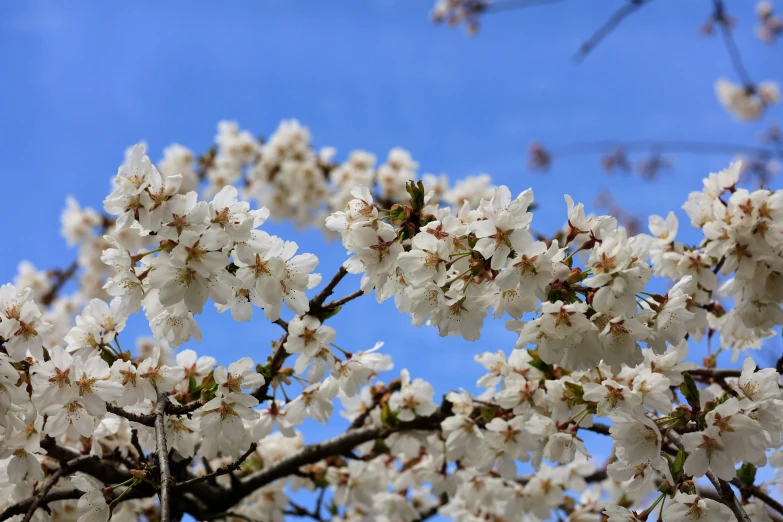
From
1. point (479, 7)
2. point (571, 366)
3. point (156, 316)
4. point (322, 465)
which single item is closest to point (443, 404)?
point (322, 465)

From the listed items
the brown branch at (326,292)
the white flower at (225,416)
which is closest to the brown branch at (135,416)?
the white flower at (225,416)

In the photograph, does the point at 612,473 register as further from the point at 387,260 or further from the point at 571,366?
the point at 387,260

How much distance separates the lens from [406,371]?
293 cm

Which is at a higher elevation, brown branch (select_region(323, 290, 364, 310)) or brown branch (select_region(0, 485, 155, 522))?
brown branch (select_region(323, 290, 364, 310))

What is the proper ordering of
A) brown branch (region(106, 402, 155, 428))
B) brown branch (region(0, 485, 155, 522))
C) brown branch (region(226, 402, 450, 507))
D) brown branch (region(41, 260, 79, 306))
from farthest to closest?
brown branch (region(41, 260, 79, 306))
brown branch (region(226, 402, 450, 507))
brown branch (region(0, 485, 155, 522))
brown branch (region(106, 402, 155, 428))

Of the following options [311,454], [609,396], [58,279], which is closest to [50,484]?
[311,454]

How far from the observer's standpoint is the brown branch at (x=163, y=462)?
166 cm

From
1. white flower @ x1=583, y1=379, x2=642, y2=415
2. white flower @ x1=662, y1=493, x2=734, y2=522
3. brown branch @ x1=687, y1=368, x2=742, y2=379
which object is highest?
brown branch @ x1=687, y1=368, x2=742, y2=379

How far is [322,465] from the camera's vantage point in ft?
11.3

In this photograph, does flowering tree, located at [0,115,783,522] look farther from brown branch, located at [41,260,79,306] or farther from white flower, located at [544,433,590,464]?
brown branch, located at [41,260,79,306]

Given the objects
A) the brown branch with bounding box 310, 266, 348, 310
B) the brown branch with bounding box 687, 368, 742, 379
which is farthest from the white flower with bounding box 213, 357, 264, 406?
the brown branch with bounding box 687, 368, 742, 379

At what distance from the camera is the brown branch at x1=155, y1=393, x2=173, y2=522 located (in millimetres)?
1663

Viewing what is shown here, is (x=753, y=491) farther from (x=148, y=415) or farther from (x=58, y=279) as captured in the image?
(x=58, y=279)

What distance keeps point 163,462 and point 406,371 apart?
1325mm
